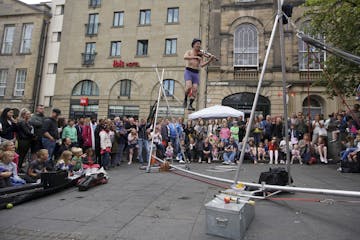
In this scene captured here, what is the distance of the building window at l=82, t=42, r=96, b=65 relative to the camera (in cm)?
2491

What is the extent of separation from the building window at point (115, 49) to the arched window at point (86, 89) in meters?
3.43

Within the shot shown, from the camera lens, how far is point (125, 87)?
23906mm

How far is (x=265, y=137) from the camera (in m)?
11.8

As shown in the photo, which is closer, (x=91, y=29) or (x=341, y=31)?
(x=341, y=31)

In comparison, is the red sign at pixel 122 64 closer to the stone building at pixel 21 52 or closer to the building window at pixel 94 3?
the building window at pixel 94 3

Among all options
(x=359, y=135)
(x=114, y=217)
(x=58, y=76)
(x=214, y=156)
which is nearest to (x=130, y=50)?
(x=58, y=76)

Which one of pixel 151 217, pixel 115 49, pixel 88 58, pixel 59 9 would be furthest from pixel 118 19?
pixel 151 217

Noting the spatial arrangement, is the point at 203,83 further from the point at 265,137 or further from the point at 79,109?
the point at 79,109

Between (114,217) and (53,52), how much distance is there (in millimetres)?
A: 27392

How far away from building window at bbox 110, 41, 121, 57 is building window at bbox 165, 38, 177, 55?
15.6 feet

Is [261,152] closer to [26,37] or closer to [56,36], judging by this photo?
[56,36]

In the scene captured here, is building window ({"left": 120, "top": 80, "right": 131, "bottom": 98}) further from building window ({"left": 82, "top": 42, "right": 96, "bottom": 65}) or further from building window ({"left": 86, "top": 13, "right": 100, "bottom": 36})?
building window ({"left": 86, "top": 13, "right": 100, "bottom": 36})

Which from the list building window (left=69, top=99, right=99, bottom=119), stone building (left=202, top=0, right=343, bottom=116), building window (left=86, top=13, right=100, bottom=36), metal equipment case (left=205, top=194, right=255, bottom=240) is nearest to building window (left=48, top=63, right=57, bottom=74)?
building window (left=69, top=99, right=99, bottom=119)

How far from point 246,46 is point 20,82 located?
23.0 metres
